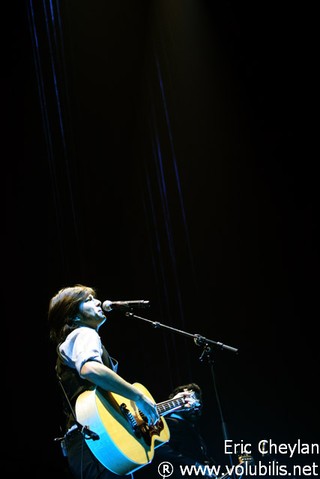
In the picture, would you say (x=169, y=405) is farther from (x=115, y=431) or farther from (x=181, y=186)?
(x=181, y=186)

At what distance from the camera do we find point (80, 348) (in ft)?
9.32

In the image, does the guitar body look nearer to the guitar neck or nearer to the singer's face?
the guitar neck

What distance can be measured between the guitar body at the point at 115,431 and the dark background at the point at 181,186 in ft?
5.29

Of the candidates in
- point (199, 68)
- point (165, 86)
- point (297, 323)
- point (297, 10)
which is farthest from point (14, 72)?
point (297, 323)

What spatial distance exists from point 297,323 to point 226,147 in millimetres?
2152

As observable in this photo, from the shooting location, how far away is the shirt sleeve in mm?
2785

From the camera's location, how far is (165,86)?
20.1ft

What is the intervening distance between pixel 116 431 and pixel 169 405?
2.31 ft

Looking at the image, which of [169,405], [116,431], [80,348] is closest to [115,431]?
[116,431]

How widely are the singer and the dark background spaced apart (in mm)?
1351

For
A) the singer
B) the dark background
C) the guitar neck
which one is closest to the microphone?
the singer

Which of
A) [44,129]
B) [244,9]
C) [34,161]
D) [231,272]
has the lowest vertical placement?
[231,272]

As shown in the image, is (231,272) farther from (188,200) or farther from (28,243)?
(28,243)

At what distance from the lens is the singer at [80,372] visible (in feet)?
9.02
